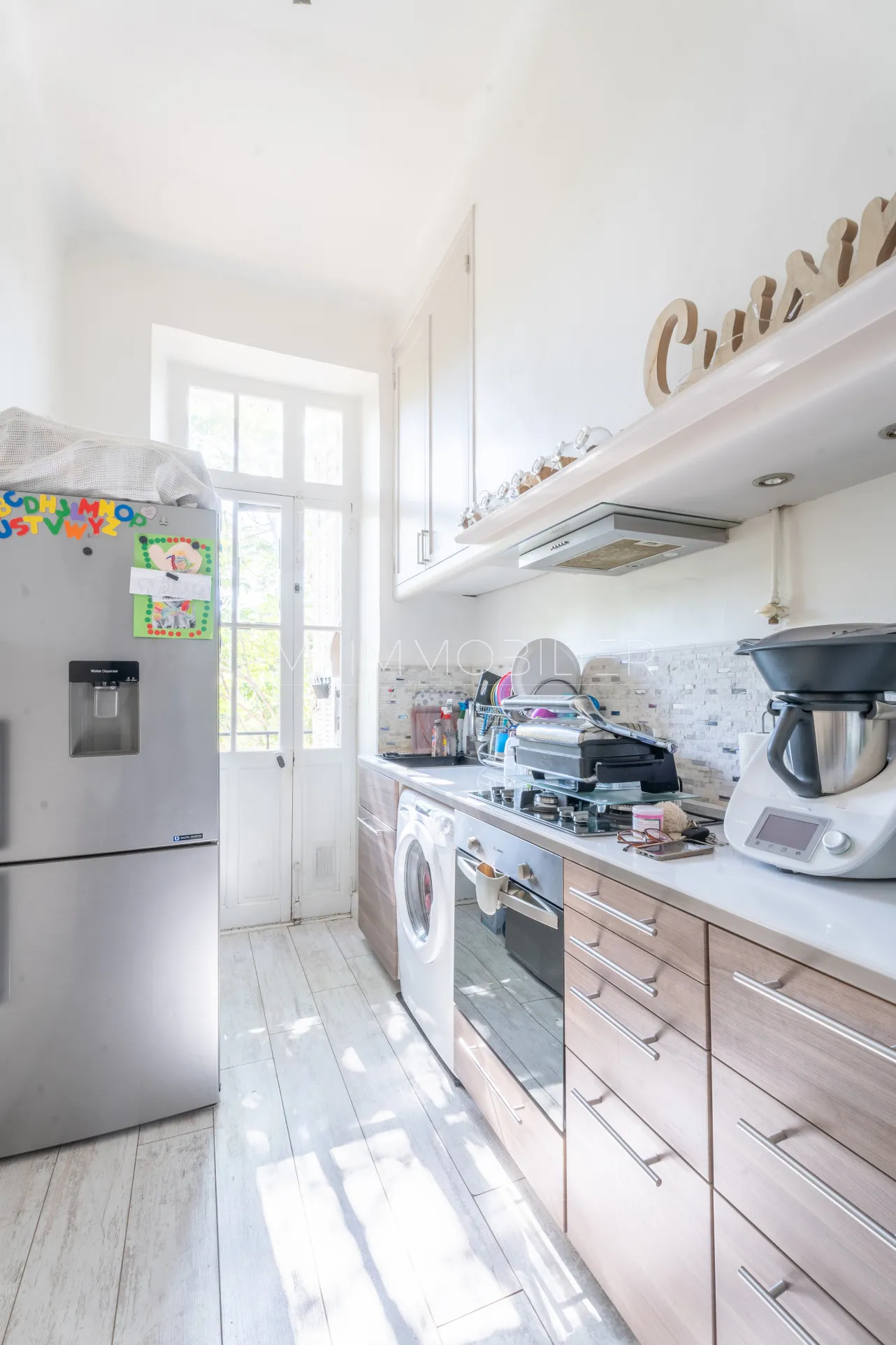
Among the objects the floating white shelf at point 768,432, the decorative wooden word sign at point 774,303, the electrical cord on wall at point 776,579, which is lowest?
the electrical cord on wall at point 776,579

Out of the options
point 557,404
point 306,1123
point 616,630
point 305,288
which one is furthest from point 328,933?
point 305,288

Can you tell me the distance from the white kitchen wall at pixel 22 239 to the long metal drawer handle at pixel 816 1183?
8.76 feet

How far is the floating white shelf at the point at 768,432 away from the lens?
823 mm

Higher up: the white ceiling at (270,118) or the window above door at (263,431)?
the white ceiling at (270,118)

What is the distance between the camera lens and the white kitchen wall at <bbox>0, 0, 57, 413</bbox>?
1.89 meters

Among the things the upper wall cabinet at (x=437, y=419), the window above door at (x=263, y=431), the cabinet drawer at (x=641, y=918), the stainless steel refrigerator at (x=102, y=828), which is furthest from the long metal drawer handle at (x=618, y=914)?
the window above door at (x=263, y=431)

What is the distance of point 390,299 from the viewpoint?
3.09 metres

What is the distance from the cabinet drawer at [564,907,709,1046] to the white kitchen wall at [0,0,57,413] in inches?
93.0

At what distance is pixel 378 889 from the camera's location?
8.30ft

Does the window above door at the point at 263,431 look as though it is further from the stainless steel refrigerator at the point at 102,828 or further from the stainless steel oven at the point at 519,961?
the stainless steel oven at the point at 519,961

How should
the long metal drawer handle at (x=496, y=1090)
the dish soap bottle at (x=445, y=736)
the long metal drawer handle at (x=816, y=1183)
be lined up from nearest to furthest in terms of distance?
the long metal drawer handle at (x=816, y=1183) → the long metal drawer handle at (x=496, y=1090) → the dish soap bottle at (x=445, y=736)

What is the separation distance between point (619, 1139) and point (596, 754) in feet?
2.48

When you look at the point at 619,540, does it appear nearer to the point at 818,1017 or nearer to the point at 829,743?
the point at 829,743

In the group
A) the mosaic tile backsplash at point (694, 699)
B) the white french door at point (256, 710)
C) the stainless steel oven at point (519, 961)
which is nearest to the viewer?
the stainless steel oven at point (519, 961)
